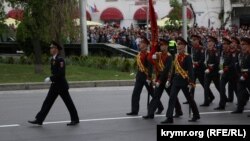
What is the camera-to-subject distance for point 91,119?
41.8 ft

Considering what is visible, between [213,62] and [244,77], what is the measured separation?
6.25ft

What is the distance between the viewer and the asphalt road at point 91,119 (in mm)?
10641

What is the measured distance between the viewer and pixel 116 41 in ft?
122

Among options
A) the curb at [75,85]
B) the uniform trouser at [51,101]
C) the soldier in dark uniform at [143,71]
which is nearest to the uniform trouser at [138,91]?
the soldier in dark uniform at [143,71]

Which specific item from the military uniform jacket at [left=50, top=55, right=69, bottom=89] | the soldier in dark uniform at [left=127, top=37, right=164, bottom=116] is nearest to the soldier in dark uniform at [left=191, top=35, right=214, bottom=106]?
the soldier in dark uniform at [left=127, top=37, right=164, bottom=116]

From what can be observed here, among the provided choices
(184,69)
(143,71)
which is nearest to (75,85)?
(143,71)

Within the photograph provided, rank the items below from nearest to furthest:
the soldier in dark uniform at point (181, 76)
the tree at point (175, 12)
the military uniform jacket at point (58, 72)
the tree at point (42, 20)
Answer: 1. the military uniform jacket at point (58, 72)
2. the soldier in dark uniform at point (181, 76)
3. the tree at point (42, 20)
4. the tree at point (175, 12)

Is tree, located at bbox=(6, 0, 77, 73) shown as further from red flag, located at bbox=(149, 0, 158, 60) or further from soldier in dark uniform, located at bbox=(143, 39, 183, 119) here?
soldier in dark uniform, located at bbox=(143, 39, 183, 119)

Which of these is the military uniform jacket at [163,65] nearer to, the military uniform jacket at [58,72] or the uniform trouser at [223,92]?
the military uniform jacket at [58,72]

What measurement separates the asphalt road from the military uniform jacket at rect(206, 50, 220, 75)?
0.90 meters

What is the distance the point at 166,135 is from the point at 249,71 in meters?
7.82

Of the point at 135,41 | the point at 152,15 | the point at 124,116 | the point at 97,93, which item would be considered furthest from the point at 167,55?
the point at 135,41

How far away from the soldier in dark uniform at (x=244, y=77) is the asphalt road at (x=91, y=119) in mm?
298

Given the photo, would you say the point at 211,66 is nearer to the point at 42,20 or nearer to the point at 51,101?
the point at 51,101
